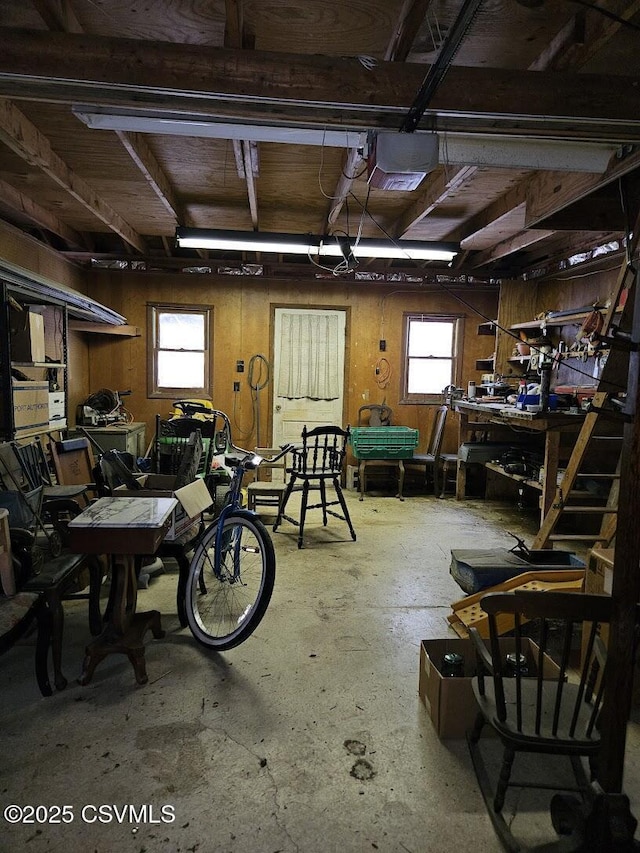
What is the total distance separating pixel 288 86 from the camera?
2.04 meters

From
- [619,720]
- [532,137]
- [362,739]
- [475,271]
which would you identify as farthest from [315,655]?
[475,271]

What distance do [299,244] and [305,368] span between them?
1987 millimetres

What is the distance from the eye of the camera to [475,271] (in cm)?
618

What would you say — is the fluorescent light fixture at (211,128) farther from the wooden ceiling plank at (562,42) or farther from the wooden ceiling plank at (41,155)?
the wooden ceiling plank at (562,42)

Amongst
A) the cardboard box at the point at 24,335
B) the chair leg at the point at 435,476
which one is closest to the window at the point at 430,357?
the chair leg at the point at 435,476

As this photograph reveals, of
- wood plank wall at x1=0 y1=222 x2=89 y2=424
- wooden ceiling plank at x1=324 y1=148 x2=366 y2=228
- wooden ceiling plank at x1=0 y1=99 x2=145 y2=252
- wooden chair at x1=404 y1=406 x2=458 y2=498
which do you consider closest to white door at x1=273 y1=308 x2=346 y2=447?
wooden chair at x1=404 y1=406 x2=458 y2=498

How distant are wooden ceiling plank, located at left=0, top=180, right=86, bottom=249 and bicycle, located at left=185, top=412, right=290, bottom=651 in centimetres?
314

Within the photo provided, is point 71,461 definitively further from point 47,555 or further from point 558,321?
point 558,321

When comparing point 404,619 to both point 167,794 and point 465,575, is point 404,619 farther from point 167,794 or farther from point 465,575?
point 167,794

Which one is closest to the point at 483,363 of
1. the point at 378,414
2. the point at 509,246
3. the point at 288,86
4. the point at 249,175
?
the point at 378,414

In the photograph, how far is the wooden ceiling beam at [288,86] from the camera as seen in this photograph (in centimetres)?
195

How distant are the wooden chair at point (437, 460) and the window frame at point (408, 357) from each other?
0.86 ft

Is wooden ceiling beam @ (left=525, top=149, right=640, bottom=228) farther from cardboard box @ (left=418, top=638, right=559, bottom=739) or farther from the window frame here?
the window frame

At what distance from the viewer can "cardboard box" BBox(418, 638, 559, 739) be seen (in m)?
1.87
